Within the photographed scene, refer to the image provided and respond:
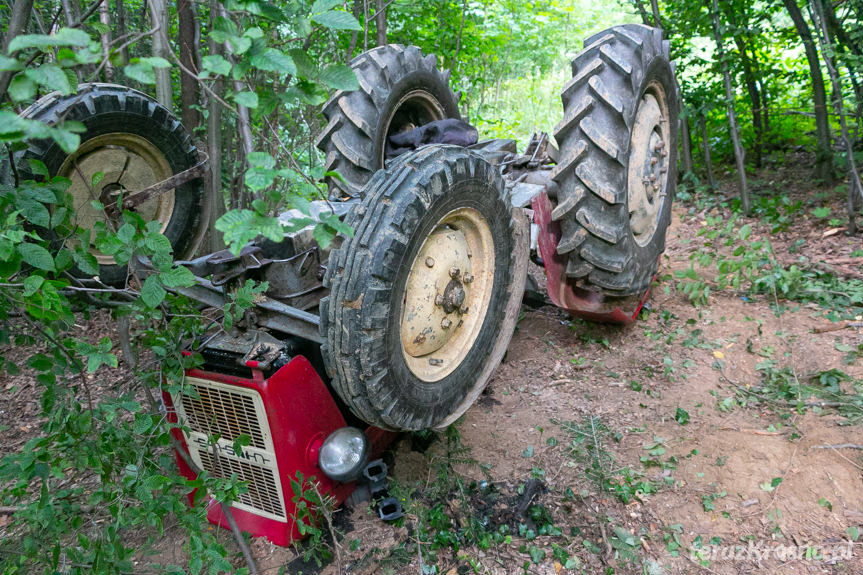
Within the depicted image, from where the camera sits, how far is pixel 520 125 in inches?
403

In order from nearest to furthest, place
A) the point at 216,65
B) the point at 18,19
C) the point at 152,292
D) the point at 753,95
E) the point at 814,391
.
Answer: the point at 216,65, the point at 18,19, the point at 152,292, the point at 814,391, the point at 753,95

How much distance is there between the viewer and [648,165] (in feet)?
11.3

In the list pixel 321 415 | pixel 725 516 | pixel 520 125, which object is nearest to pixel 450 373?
pixel 321 415

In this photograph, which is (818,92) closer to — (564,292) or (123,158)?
(564,292)

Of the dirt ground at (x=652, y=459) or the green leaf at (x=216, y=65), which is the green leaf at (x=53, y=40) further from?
the dirt ground at (x=652, y=459)

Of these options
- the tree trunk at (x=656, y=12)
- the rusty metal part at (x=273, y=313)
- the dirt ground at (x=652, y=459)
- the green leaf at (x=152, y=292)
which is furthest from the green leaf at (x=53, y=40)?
the tree trunk at (x=656, y=12)

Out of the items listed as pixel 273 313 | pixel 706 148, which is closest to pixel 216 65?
pixel 273 313

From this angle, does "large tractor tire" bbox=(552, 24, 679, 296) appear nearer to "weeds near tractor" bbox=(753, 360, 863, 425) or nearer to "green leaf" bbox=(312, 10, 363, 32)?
"weeds near tractor" bbox=(753, 360, 863, 425)

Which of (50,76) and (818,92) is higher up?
(818,92)

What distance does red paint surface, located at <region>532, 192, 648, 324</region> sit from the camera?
9.96ft

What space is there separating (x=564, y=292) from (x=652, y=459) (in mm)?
1020

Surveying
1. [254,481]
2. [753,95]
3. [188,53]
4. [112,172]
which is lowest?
[254,481]

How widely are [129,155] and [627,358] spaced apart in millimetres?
2949

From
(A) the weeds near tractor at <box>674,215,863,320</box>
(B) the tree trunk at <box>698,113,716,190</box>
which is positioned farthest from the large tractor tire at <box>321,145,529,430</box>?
(B) the tree trunk at <box>698,113,716,190</box>
